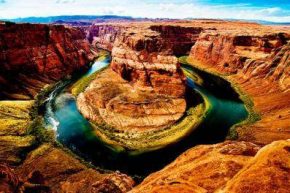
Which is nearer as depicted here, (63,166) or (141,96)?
(63,166)

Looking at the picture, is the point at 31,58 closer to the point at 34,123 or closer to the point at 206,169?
the point at 34,123

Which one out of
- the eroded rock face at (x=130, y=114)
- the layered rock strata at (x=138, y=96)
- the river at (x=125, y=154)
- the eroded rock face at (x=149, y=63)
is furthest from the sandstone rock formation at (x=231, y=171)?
the eroded rock face at (x=149, y=63)

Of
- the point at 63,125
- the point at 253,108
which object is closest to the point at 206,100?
the point at 253,108

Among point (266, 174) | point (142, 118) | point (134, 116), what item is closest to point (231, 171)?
point (266, 174)

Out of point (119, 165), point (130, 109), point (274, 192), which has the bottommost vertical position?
point (119, 165)

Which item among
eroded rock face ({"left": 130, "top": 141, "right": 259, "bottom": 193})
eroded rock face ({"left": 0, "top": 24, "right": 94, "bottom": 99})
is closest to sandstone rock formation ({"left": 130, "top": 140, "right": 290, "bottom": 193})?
eroded rock face ({"left": 130, "top": 141, "right": 259, "bottom": 193})

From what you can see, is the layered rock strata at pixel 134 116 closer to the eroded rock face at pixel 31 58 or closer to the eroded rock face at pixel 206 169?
the eroded rock face at pixel 31 58

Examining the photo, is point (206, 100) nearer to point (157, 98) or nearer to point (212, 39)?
point (157, 98)
